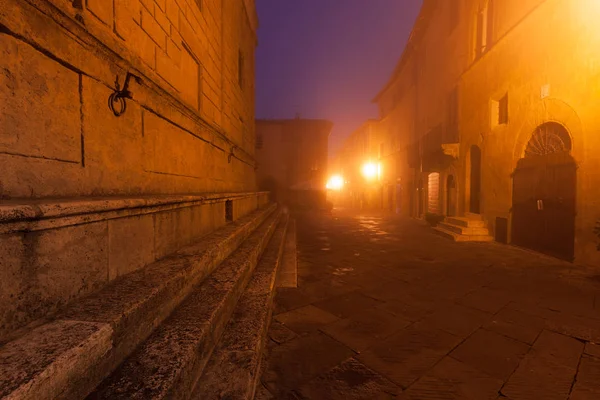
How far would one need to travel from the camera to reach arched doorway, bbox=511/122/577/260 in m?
6.47

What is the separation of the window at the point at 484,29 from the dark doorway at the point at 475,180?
11.4 ft

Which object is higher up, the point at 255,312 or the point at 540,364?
the point at 255,312

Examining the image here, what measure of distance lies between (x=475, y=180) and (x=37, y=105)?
40.2 ft

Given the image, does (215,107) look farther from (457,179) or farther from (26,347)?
(457,179)

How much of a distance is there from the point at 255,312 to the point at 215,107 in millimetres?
5009

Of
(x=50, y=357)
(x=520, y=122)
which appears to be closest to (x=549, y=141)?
(x=520, y=122)

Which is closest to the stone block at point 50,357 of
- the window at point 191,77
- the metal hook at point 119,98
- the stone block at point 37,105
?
the stone block at point 37,105

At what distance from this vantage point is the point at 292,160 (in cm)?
2495

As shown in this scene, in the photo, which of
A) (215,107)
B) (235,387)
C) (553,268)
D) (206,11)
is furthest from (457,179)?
(235,387)

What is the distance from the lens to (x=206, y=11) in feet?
18.6

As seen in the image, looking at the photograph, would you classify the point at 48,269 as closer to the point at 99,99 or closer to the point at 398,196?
the point at 99,99

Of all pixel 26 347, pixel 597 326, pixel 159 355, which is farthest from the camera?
pixel 597 326

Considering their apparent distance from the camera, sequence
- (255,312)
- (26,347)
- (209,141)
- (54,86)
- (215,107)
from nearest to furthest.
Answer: (26,347)
(54,86)
(255,312)
(209,141)
(215,107)

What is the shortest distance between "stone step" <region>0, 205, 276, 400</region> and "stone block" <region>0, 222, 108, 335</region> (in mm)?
98
